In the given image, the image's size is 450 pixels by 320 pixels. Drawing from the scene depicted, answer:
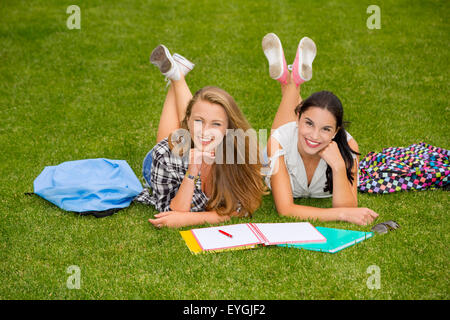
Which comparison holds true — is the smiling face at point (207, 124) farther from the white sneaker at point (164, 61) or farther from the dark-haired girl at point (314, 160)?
the white sneaker at point (164, 61)

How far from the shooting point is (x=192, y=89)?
7867 millimetres

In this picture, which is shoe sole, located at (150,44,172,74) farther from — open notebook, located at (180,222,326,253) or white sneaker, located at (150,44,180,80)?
open notebook, located at (180,222,326,253)

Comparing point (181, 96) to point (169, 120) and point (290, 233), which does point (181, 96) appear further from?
point (290, 233)

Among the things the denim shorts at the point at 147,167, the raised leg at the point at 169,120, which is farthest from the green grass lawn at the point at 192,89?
the raised leg at the point at 169,120

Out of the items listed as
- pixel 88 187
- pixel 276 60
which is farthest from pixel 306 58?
pixel 88 187

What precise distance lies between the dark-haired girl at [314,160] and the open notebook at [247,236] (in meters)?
0.36

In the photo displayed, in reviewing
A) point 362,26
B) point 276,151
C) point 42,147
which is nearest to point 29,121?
point 42,147

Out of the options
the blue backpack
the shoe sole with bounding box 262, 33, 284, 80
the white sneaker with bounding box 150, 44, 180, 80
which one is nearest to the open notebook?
the blue backpack

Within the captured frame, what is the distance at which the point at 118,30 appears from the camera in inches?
399

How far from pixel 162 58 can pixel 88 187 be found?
63.6 inches

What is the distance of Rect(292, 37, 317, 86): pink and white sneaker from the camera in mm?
4992
